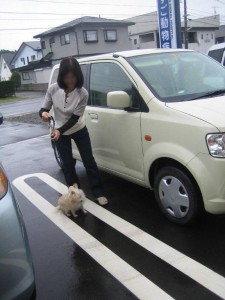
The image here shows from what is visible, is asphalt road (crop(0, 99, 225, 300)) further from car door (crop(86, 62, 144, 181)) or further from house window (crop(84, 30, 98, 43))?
house window (crop(84, 30, 98, 43))

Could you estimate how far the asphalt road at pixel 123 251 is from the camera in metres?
2.66

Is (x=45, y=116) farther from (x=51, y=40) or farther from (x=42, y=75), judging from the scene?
(x=42, y=75)

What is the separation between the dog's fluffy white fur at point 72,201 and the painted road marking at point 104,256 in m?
0.10

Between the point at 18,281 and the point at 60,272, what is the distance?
1.05 m

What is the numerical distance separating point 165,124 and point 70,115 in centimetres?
120

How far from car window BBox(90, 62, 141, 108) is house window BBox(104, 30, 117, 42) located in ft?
121

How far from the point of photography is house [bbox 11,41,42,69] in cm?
5470

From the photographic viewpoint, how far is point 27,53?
189 ft

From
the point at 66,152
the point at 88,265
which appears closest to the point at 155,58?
the point at 66,152

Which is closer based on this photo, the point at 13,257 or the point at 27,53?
the point at 13,257

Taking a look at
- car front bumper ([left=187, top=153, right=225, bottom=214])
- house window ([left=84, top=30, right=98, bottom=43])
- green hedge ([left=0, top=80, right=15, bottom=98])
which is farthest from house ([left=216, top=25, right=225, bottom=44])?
car front bumper ([left=187, top=153, right=225, bottom=214])

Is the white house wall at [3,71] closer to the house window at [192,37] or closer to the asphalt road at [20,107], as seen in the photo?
the house window at [192,37]

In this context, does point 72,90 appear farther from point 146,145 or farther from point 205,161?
point 205,161

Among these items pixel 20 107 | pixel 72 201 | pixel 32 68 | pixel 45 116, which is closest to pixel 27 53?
pixel 32 68
